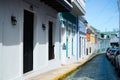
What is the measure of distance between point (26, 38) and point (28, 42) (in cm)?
31

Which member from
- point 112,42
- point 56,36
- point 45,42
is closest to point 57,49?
point 56,36

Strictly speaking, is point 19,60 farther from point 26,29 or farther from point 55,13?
point 55,13

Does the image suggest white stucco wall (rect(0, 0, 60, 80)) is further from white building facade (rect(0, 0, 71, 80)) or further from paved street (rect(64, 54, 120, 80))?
paved street (rect(64, 54, 120, 80))

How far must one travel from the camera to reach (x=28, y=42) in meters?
13.5

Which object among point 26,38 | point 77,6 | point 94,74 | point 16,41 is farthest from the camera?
point 77,6

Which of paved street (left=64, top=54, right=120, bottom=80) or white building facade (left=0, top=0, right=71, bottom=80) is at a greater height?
white building facade (left=0, top=0, right=71, bottom=80)

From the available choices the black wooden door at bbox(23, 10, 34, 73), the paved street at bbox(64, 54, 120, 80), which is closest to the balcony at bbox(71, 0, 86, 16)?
the paved street at bbox(64, 54, 120, 80)

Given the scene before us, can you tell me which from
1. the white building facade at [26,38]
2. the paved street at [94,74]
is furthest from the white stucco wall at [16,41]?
the paved street at [94,74]

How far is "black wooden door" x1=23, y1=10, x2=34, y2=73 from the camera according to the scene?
13.1 meters

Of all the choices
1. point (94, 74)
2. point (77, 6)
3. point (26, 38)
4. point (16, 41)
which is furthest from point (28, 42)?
point (77, 6)

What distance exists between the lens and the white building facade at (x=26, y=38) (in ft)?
33.7

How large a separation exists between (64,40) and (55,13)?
4.73 m

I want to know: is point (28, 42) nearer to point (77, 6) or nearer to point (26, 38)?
point (26, 38)

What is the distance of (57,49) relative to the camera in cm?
1972
